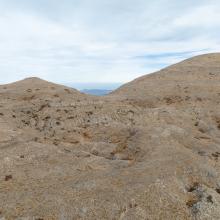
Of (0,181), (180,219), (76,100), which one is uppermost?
(76,100)

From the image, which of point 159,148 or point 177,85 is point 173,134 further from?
point 177,85

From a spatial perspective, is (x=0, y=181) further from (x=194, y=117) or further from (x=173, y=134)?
(x=194, y=117)

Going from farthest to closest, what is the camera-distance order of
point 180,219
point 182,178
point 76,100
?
point 76,100 < point 182,178 < point 180,219

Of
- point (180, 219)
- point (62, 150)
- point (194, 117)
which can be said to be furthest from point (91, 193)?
point (194, 117)

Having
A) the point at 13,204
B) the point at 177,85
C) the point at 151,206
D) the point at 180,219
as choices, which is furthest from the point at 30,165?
the point at 177,85

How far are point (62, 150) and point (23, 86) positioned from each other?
1808 inches

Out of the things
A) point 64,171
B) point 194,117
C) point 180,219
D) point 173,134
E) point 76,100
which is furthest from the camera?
point 76,100

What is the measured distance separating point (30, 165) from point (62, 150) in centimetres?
680

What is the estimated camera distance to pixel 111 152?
51.9 meters

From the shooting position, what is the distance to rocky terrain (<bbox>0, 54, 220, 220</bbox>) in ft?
107

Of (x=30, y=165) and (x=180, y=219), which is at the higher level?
(x=30, y=165)

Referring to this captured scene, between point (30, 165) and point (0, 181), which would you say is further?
point (30, 165)

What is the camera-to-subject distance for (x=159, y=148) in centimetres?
4819

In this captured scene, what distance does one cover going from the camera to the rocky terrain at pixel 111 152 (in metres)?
32.7
